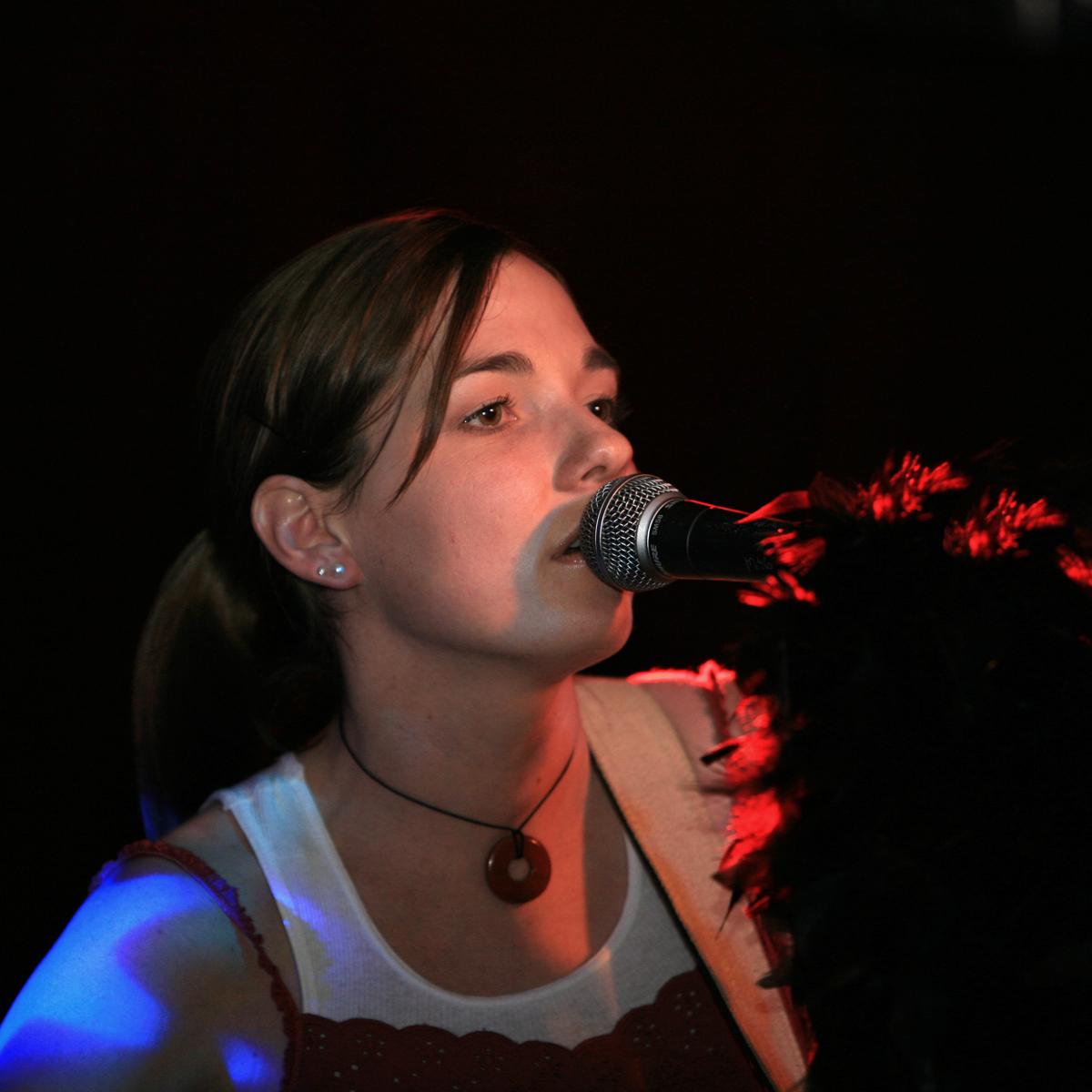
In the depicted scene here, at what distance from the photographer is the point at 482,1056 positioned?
112 cm

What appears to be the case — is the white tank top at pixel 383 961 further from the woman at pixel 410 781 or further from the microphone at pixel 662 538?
the microphone at pixel 662 538

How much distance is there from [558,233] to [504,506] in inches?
32.9

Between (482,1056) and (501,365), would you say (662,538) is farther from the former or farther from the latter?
(482,1056)

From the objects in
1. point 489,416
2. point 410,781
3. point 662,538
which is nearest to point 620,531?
point 662,538

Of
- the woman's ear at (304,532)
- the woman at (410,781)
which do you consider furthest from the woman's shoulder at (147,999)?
the woman's ear at (304,532)

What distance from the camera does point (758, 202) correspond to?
181 cm

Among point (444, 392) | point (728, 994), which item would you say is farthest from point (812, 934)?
point (444, 392)

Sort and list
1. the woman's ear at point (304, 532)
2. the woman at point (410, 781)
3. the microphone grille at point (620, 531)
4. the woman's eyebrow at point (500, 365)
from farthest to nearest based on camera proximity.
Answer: the woman's ear at point (304, 532) < the woman's eyebrow at point (500, 365) < the woman at point (410, 781) < the microphone grille at point (620, 531)

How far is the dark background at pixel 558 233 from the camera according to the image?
1555 millimetres

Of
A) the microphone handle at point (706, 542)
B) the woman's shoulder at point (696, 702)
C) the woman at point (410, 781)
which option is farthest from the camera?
the woman's shoulder at point (696, 702)

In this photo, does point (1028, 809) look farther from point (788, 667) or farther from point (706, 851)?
point (706, 851)

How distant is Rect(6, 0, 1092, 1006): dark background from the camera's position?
1.55 metres

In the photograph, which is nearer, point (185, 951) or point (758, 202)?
point (185, 951)

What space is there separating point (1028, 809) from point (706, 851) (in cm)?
72
